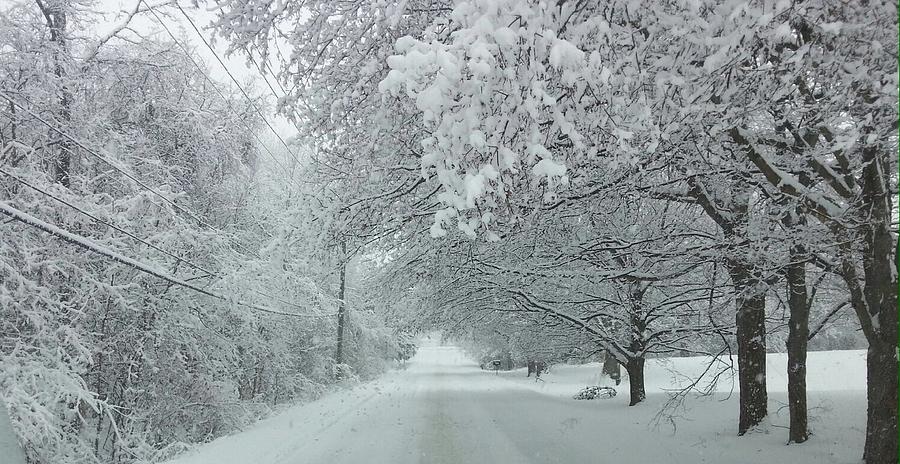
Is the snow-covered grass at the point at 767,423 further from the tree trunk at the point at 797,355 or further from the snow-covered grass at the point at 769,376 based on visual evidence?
the tree trunk at the point at 797,355

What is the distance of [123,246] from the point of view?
11.4 metres

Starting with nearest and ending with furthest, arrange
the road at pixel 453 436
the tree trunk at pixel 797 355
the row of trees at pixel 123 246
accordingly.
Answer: the tree trunk at pixel 797 355
the road at pixel 453 436
the row of trees at pixel 123 246

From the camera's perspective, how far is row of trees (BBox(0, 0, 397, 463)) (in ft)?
31.5

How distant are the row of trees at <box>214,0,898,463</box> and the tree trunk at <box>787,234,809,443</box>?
0.11ft

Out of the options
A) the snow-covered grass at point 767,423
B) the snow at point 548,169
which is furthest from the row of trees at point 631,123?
the snow-covered grass at point 767,423

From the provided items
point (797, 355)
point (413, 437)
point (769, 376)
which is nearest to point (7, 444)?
point (413, 437)

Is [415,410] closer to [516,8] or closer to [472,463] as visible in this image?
[472,463]

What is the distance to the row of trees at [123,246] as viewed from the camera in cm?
960

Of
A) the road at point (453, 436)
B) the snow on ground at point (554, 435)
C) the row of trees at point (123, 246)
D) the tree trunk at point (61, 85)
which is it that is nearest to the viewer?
the snow on ground at point (554, 435)

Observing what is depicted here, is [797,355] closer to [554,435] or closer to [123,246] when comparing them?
[554,435]

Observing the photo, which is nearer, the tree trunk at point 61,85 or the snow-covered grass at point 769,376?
the tree trunk at point 61,85

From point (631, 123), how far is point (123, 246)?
10.9 meters

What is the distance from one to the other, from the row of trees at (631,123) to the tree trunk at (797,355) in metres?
0.03

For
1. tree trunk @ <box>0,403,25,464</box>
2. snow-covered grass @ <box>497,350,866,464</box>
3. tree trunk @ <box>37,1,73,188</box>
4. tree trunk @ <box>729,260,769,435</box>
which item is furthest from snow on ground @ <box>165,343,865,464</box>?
tree trunk @ <box>37,1,73,188</box>
